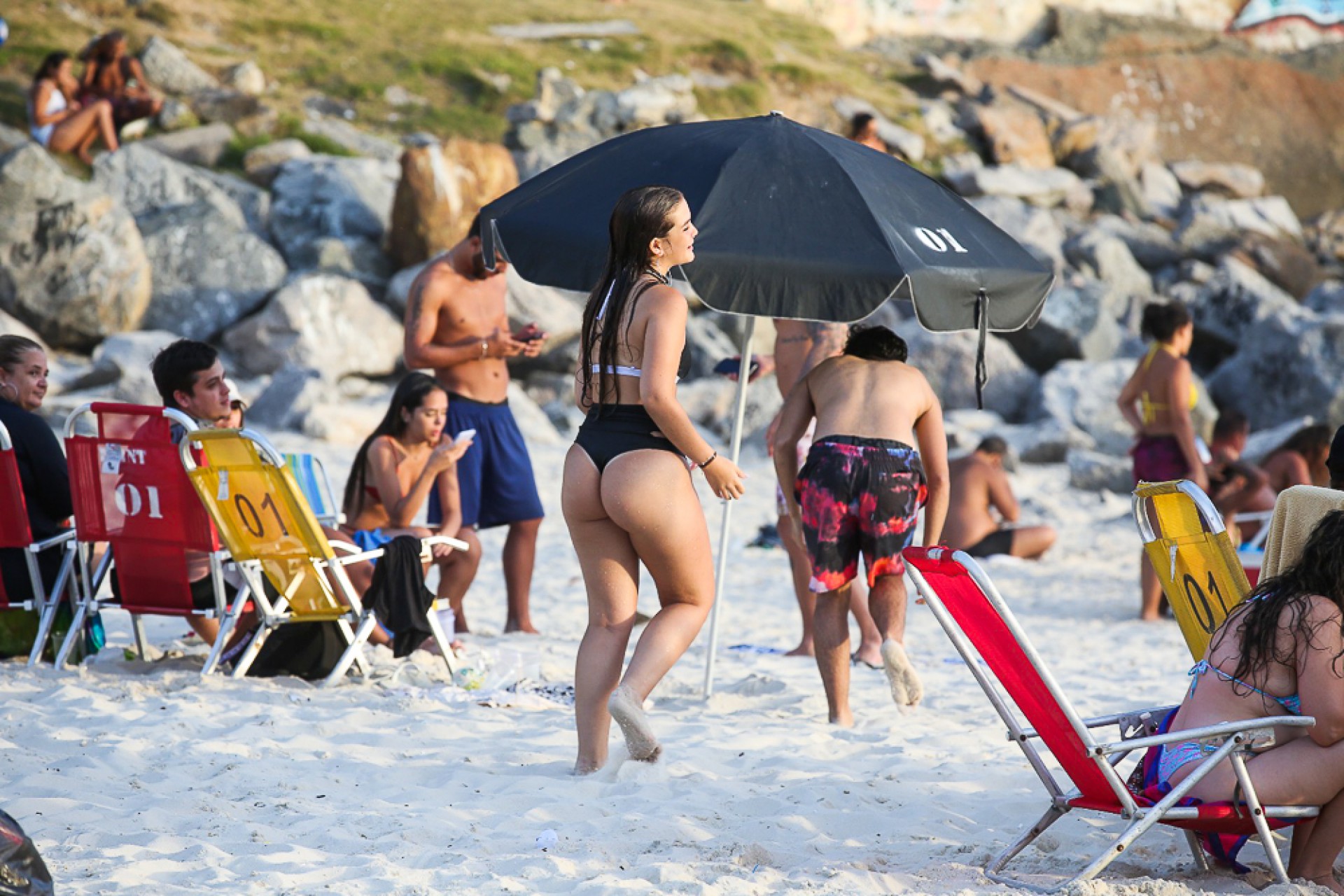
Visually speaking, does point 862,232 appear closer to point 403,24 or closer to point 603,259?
point 603,259

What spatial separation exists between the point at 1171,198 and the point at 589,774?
23.8 metres

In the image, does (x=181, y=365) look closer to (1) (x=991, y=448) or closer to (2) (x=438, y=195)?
(1) (x=991, y=448)

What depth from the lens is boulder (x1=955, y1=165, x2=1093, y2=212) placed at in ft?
71.9

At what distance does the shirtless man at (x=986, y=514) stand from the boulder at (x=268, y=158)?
10.4m

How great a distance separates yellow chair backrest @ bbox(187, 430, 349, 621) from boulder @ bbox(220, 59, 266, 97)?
649 inches

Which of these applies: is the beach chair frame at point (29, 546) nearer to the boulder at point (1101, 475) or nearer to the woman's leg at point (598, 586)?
the woman's leg at point (598, 586)

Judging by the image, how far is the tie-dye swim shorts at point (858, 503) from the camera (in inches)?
159

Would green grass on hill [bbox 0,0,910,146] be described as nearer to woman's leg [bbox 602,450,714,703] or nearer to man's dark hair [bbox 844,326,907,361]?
man's dark hair [bbox 844,326,907,361]

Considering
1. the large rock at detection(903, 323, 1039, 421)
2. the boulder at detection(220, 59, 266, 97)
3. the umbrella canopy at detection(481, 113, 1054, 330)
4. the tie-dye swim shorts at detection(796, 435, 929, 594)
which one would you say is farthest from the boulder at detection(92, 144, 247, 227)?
the tie-dye swim shorts at detection(796, 435, 929, 594)

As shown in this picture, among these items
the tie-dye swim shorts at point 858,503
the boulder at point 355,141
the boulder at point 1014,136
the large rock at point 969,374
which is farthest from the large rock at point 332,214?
the boulder at point 1014,136

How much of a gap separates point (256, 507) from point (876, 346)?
2069 millimetres

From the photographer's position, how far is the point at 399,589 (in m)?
4.53

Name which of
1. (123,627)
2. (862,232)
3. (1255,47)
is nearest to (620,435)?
(862,232)

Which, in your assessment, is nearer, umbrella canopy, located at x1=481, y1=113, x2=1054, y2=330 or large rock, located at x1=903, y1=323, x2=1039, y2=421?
umbrella canopy, located at x1=481, y1=113, x2=1054, y2=330
